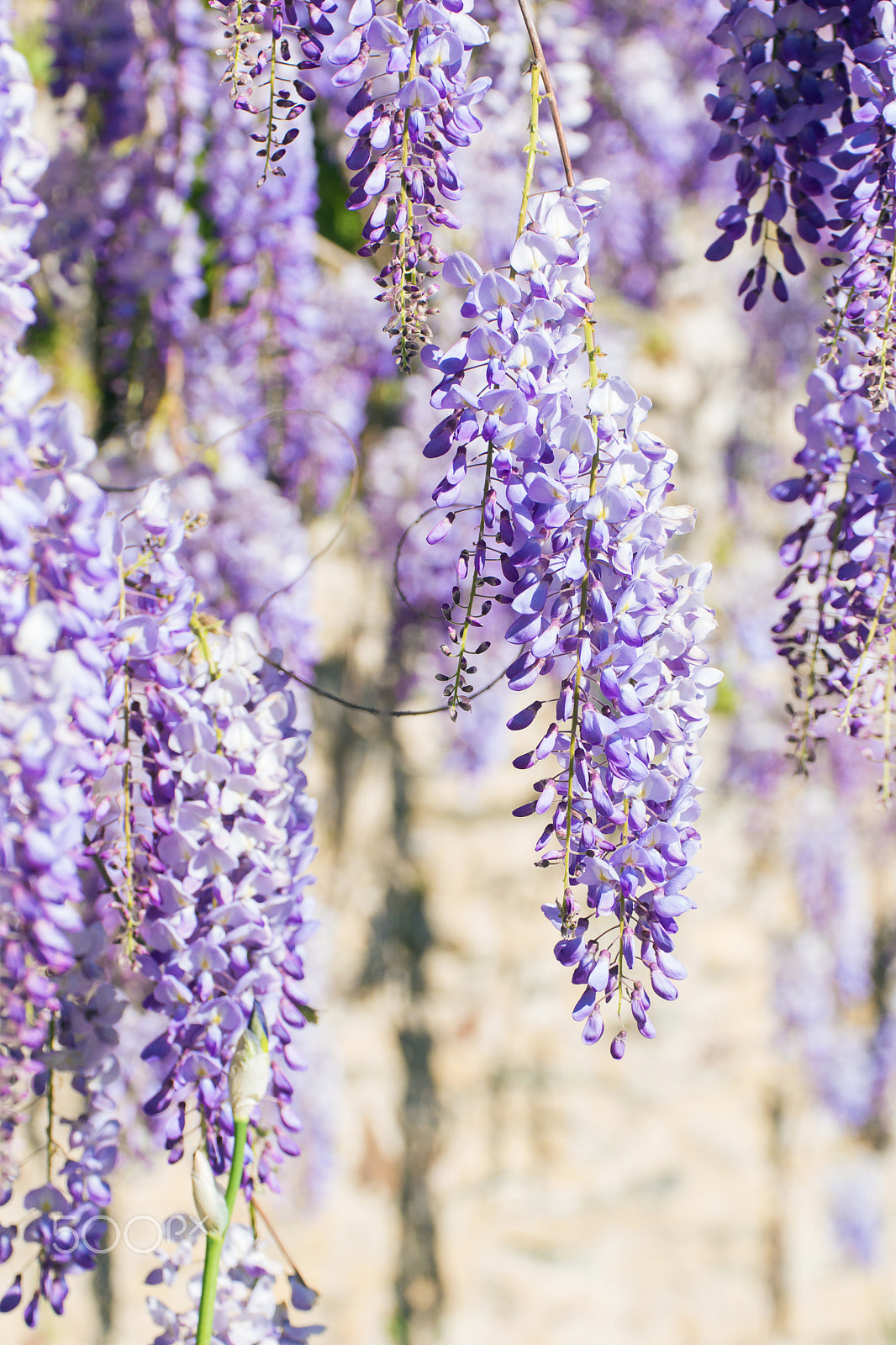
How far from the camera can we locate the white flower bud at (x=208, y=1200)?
0.77 m

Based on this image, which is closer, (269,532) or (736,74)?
(736,74)

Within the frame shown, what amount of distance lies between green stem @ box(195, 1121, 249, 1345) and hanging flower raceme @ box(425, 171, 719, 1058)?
0.85 feet

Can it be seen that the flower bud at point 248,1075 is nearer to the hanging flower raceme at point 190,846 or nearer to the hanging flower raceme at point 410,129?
the hanging flower raceme at point 190,846

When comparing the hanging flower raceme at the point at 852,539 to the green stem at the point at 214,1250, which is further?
the hanging flower raceme at the point at 852,539

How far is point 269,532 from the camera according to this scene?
1.69 meters

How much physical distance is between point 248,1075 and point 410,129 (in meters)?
0.70

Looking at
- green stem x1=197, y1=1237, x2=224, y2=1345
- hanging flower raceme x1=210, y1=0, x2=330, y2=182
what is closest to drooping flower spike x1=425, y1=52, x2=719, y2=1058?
hanging flower raceme x1=210, y1=0, x2=330, y2=182

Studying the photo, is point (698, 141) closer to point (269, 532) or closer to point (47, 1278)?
point (269, 532)

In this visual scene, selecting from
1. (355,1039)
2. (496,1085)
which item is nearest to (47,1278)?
(355,1039)

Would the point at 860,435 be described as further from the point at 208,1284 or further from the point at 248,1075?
the point at 208,1284

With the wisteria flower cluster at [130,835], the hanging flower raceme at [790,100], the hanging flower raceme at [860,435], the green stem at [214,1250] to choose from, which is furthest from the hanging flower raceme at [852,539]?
the green stem at [214,1250]

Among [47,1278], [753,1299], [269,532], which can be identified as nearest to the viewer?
[47,1278]

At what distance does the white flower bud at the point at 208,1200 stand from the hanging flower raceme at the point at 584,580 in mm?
283

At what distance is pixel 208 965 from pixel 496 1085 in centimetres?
269
